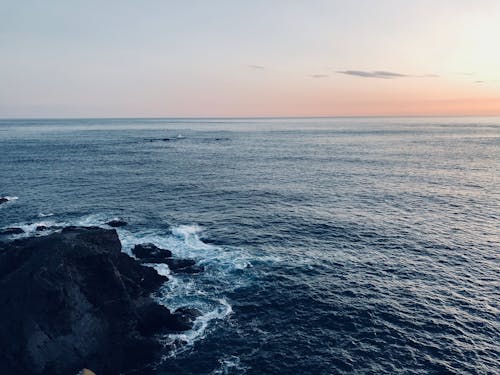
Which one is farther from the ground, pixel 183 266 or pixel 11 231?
pixel 11 231

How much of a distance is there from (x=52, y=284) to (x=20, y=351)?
23.9ft

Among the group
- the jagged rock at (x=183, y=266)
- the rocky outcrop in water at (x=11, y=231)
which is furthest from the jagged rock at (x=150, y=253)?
the rocky outcrop in water at (x=11, y=231)

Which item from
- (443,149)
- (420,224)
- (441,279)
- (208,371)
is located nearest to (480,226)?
(420,224)

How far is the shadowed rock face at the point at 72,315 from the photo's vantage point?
1551 inches

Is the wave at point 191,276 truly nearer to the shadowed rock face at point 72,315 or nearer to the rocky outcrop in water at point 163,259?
the rocky outcrop in water at point 163,259

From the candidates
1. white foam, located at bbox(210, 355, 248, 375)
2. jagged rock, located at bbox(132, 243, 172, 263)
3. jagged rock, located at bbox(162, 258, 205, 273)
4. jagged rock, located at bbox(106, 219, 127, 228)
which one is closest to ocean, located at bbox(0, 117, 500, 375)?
white foam, located at bbox(210, 355, 248, 375)

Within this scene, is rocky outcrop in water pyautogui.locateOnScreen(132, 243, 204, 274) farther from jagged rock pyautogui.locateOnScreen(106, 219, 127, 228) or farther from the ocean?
jagged rock pyautogui.locateOnScreen(106, 219, 127, 228)

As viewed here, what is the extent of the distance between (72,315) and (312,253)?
39250mm

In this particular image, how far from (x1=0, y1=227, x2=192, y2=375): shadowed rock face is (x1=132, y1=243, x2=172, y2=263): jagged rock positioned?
45.7ft

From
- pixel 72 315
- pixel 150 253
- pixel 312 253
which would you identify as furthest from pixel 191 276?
pixel 312 253

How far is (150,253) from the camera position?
2542 inches

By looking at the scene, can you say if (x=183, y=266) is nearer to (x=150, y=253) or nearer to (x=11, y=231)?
(x=150, y=253)

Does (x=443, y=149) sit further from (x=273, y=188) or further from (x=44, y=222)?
(x=44, y=222)

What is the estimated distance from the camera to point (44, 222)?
80000 millimetres
